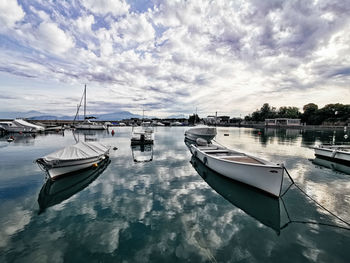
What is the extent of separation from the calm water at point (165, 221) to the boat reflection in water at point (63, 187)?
62 millimetres

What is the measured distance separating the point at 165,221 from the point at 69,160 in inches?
364

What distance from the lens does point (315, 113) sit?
340 feet

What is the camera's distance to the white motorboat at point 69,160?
→ 442 inches

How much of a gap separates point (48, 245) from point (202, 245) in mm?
5723

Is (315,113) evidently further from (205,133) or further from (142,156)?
(142,156)

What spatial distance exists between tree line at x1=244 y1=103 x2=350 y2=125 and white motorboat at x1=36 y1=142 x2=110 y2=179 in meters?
108

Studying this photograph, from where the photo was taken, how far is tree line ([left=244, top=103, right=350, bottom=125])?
93.3 m

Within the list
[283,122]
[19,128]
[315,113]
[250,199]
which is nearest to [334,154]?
[250,199]

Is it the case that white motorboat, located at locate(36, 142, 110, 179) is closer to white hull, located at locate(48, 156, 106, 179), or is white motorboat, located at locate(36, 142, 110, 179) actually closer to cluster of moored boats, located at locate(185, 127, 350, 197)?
white hull, located at locate(48, 156, 106, 179)

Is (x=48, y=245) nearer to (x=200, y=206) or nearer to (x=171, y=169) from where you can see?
(x=200, y=206)

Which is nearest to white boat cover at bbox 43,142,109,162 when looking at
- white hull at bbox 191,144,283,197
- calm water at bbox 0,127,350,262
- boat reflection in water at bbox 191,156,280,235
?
calm water at bbox 0,127,350,262

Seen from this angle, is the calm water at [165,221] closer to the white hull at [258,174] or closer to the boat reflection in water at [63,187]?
the boat reflection in water at [63,187]

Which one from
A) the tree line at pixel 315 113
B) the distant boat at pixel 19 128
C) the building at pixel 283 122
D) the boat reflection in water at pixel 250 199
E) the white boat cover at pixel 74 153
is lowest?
the boat reflection in water at pixel 250 199

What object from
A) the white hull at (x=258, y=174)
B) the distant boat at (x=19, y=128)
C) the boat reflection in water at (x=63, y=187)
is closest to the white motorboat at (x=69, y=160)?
the boat reflection in water at (x=63, y=187)
